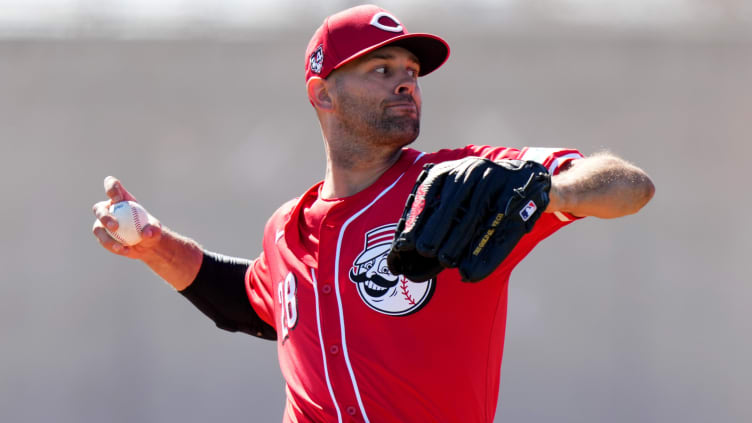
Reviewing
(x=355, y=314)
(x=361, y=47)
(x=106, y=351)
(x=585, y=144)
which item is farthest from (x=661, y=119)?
(x=106, y=351)

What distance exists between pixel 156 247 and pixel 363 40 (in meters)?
1.08

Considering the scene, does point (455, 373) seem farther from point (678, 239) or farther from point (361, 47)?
point (678, 239)

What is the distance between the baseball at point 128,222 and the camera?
2709 mm

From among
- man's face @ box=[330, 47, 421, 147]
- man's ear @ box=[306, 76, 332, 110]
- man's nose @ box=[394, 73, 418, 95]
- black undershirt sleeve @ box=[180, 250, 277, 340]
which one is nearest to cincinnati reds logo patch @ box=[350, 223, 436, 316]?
man's face @ box=[330, 47, 421, 147]

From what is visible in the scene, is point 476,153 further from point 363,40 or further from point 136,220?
point 136,220

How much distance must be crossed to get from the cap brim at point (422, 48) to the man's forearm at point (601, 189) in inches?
30.3

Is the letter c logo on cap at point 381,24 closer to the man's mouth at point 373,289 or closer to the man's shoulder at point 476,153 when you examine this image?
the man's shoulder at point 476,153

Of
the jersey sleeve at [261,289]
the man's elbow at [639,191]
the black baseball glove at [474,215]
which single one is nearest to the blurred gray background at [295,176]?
the jersey sleeve at [261,289]

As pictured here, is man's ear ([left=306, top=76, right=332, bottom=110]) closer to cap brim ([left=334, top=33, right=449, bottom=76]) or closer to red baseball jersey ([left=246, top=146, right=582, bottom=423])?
cap brim ([left=334, top=33, right=449, bottom=76])

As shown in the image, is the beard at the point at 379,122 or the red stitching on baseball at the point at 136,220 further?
the red stitching on baseball at the point at 136,220

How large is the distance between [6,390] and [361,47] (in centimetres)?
356

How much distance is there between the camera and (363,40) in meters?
2.46

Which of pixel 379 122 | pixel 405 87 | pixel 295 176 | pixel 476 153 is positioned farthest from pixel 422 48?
pixel 295 176

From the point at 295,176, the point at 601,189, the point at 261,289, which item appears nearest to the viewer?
the point at 601,189
